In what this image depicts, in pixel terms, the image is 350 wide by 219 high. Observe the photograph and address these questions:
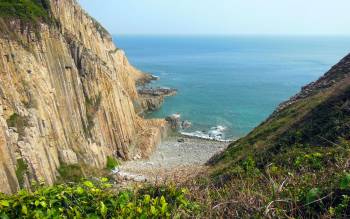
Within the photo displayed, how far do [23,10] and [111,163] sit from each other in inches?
808

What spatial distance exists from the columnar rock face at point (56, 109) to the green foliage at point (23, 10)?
1807mm

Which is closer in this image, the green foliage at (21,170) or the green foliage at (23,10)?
the green foliage at (21,170)

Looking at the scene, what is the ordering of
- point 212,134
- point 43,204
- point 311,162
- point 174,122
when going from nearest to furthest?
point 43,204 < point 311,162 < point 212,134 < point 174,122

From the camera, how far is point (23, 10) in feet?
→ 147

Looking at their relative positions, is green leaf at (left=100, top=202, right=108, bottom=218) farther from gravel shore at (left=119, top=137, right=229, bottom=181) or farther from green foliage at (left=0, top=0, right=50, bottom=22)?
green foliage at (left=0, top=0, right=50, bottom=22)

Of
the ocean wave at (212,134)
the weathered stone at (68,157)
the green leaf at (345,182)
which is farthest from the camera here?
the ocean wave at (212,134)

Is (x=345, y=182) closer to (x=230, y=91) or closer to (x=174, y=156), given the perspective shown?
(x=174, y=156)

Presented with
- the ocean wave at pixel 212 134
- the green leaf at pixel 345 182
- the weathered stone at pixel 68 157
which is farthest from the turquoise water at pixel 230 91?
the green leaf at pixel 345 182

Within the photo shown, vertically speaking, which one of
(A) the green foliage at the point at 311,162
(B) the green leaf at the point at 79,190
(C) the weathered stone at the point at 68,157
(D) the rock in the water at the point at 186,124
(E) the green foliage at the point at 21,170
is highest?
(B) the green leaf at the point at 79,190

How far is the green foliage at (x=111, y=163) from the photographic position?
161ft

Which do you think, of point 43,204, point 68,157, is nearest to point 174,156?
point 68,157

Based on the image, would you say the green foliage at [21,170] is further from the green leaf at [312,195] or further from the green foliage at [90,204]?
the green leaf at [312,195]

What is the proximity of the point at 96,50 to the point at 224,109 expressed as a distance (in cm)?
3178

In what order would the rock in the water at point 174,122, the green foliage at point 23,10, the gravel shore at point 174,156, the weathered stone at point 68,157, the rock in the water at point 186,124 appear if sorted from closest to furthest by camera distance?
the weathered stone at point 68,157, the green foliage at point 23,10, the gravel shore at point 174,156, the rock in the water at point 174,122, the rock in the water at point 186,124
